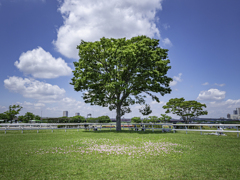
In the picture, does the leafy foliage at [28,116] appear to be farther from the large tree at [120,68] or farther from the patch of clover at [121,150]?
the patch of clover at [121,150]

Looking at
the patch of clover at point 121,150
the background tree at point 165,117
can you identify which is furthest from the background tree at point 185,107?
the patch of clover at point 121,150

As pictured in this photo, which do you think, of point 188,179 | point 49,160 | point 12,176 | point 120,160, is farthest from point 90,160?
point 188,179

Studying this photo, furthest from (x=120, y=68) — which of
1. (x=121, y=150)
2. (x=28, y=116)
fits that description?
(x=28, y=116)

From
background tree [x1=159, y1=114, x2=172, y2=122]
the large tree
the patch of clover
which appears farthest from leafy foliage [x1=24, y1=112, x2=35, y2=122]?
the patch of clover

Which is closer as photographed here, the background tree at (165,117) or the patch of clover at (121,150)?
the patch of clover at (121,150)

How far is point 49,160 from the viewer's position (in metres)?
7.10

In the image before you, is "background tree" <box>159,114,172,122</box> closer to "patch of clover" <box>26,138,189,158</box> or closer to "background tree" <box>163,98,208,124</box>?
"background tree" <box>163,98,208,124</box>

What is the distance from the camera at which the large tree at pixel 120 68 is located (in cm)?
2288

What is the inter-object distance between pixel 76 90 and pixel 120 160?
804 inches

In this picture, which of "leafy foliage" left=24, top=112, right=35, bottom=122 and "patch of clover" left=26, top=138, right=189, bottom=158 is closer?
"patch of clover" left=26, top=138, right=189, bottom=158

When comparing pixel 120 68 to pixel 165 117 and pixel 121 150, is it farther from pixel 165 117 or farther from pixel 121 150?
pixel 165 117

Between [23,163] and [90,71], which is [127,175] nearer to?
[23,163]

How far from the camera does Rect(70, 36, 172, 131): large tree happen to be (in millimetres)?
22875

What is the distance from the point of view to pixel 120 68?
84.1 ft
